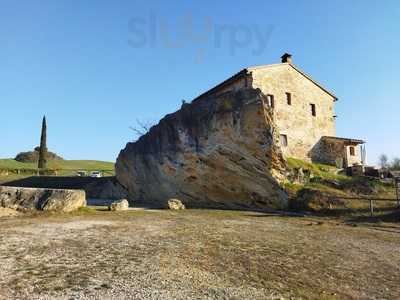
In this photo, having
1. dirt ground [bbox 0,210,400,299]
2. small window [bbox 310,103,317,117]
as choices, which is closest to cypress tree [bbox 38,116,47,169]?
small window [bbox 310,103,317,117]

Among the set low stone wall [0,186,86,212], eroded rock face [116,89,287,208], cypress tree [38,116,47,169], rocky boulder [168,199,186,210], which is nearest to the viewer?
low stone wall [0,186,86,212]

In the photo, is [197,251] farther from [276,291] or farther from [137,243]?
[276,291]

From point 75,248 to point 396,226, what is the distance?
13401mm

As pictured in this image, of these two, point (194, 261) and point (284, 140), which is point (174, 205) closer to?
point (194, 261)

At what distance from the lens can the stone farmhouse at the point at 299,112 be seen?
3488cm

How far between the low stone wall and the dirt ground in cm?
309

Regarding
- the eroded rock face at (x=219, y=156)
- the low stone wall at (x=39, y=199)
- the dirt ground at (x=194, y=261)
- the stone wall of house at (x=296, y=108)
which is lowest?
the dirt ground at (x=194, y=261)

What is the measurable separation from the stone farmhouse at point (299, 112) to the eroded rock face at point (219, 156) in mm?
9809

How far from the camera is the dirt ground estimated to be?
685 centimetres

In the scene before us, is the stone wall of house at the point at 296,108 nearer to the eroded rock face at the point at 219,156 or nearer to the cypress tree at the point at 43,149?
the eroded rock face at the point at 219,156

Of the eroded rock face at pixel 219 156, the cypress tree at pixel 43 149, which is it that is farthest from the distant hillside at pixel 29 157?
the eroded rock face at pixel 219 156

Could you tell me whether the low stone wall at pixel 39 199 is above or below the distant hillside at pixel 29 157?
below

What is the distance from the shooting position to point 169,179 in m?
25.8

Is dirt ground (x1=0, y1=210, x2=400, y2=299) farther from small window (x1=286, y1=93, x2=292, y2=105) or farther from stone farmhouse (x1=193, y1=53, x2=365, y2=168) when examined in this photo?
small window (x1=286, y1=93, x2=292, y2=105)
